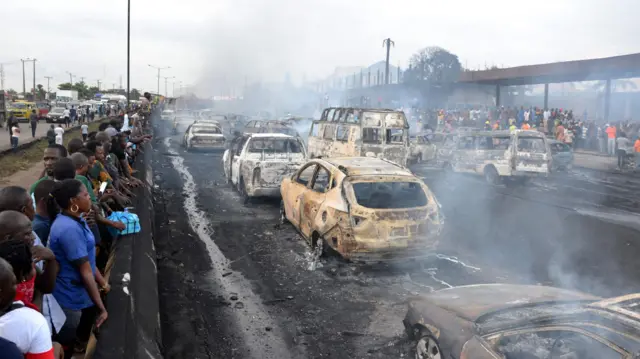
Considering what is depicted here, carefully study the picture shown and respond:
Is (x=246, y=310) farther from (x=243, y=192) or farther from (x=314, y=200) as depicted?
(x=243, y=192)

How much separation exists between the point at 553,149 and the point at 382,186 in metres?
13.9

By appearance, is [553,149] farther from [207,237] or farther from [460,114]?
[460,114]

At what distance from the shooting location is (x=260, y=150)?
12555mm

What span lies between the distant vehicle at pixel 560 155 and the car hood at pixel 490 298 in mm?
16160

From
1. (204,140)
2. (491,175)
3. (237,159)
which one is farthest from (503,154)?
(204,140)

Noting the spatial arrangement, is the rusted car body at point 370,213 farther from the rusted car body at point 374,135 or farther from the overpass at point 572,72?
the overpass at point 572,72

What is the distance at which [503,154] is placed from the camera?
1526 cm

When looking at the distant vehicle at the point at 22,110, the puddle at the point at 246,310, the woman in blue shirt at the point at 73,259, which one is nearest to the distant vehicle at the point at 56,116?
the distant vehicle at the point at 22,110

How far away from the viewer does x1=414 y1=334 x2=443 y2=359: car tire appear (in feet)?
14.5

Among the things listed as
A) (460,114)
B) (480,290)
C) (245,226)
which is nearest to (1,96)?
(460,114)

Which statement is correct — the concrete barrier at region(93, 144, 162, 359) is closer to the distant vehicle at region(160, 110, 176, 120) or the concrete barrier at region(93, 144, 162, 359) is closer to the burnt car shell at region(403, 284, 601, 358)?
the burnt car shell at region(403, 284, 601, 358)

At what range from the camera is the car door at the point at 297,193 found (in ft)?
28.9

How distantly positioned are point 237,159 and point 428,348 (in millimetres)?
9057

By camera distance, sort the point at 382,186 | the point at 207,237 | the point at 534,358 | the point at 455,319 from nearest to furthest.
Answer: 1. the point at 534,358
2. the point at 455,319
3. the point at 382,186
4. the point at 207,237
